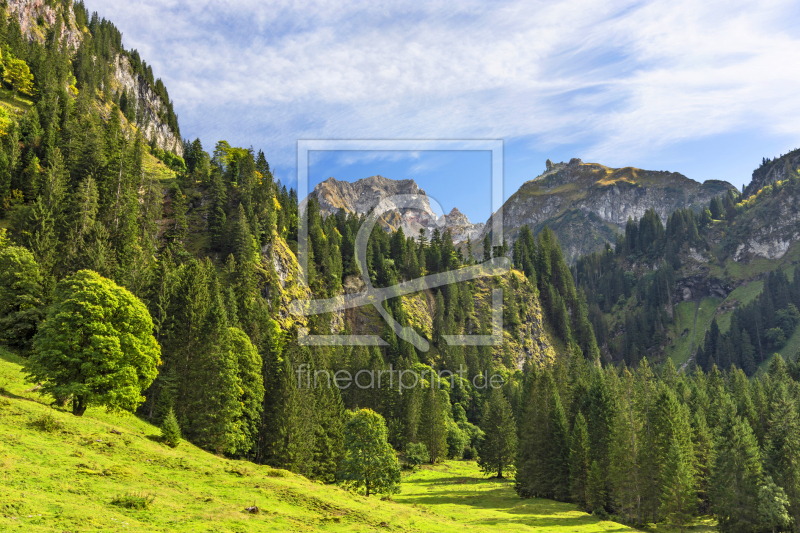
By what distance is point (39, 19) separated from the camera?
529ft

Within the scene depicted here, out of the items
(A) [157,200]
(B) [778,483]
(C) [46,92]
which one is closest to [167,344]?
(A) [157,200]

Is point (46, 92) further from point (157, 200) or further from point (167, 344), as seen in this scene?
point (167, 344)

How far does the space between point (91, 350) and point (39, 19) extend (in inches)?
6833

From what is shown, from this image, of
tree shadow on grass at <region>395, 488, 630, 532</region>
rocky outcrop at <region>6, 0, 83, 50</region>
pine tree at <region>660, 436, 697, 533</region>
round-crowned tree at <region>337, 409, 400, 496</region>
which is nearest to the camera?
tree shadow on grass at <region>395, 488, 630, 532</region>

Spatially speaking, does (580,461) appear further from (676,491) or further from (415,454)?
(415,454)

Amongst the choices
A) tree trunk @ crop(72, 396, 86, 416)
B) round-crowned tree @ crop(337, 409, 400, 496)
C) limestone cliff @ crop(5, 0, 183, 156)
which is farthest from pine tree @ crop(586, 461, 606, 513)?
limestone cliff @ crop(5, 0, 183, 156)

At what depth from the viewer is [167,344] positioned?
63.5m

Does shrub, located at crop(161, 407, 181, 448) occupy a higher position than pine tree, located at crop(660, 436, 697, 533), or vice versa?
shrub, located at crop(161, 407, 181, 448)

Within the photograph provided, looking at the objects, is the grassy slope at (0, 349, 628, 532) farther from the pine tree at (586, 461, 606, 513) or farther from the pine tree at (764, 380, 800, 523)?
the pine tree at (764, 380, 800, 523)

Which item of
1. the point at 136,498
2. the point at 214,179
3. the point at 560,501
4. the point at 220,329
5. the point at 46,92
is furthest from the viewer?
the point at 46,92

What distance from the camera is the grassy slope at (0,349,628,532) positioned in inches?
938

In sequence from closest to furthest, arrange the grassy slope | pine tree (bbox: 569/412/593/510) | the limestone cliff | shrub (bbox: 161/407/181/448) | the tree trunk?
the grassy slope < the tree trunk < shrub (bbox: 161/407/181/448) < pine tree (bbox: 569/412/593/510) < the limestone cliff

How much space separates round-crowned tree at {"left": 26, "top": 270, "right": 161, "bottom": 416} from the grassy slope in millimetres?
2232

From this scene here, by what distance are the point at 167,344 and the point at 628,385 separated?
6949 cm
